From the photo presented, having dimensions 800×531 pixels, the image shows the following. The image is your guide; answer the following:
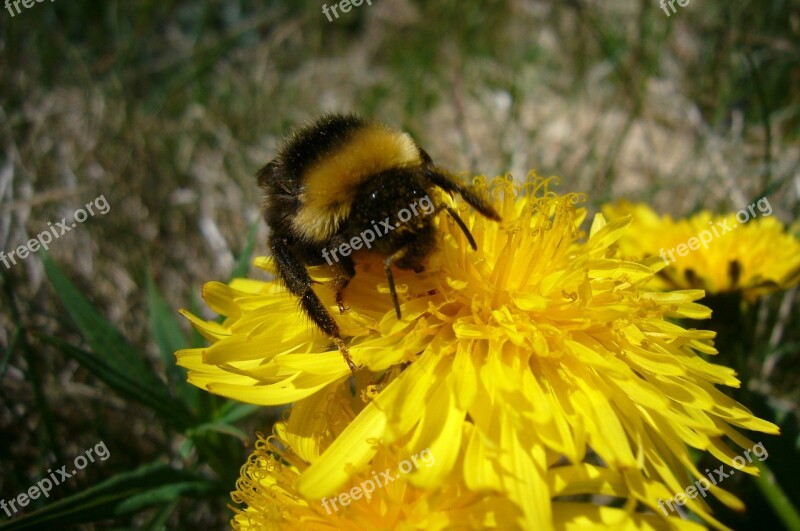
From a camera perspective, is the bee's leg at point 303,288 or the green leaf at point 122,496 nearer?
the bee's leg at point 303,288

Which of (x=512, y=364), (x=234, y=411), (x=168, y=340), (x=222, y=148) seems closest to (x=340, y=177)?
(x=512, y=364)

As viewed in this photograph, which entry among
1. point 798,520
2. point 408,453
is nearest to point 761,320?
point 798,520

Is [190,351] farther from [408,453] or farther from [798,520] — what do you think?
[798,520]

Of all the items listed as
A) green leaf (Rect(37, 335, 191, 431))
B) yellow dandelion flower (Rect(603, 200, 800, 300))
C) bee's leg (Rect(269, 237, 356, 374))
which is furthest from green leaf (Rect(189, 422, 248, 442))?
yellow dandelion flower (Rect(603, 200, 800, 300))

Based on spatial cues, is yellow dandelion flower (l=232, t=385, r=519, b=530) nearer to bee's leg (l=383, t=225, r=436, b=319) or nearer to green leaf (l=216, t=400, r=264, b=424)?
green leaf (l=216, t=400, r=264, b=424)

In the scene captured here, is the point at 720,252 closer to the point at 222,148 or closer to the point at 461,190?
the point at 461,190

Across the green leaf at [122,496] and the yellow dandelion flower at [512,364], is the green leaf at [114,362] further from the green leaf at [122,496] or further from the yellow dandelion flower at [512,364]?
the yellow dandelion flower at [512,364]

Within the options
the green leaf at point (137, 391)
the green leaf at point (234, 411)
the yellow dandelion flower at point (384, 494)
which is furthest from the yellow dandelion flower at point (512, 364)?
the green leaf at point (137, 391)
